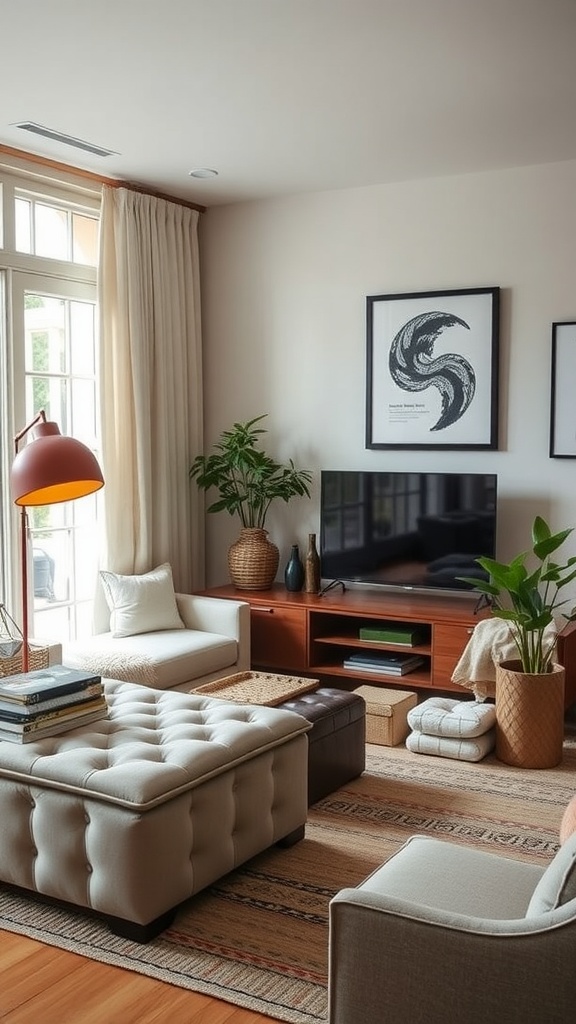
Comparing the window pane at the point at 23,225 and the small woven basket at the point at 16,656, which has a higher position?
the window pane at the point at 23,225

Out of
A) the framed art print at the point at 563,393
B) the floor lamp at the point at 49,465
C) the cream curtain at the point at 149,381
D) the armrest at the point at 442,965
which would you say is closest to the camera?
the armrest at the point at 442,965

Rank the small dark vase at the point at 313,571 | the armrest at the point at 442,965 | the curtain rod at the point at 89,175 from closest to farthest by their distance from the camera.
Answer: the armrest at the point at 442,965, the curtain rod at the point at 89,175, the small dark vase at the point at 313,571

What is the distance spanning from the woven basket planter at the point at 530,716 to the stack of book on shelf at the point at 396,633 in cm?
84

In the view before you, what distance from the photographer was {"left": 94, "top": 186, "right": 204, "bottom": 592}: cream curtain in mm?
5301

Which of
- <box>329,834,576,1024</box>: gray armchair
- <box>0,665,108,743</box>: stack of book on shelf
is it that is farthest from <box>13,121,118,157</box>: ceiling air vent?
<box>329,834,576,1024</box>: gray armchair

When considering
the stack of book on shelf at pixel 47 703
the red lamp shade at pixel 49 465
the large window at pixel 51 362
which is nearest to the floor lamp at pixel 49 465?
the red lamp shade at pixel 49 465

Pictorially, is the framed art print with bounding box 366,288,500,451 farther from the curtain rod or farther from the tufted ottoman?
the tufted ottoman

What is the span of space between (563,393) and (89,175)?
103 inches

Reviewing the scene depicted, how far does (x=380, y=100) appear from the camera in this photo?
13.1 ft

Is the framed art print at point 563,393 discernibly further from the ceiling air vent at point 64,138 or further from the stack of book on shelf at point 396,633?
the ceiling air vent at point 64,138

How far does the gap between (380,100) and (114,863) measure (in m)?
2.99

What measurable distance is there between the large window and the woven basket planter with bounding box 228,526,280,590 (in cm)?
78

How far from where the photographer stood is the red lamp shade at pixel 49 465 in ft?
10.4

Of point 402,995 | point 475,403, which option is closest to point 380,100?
point 475,403
